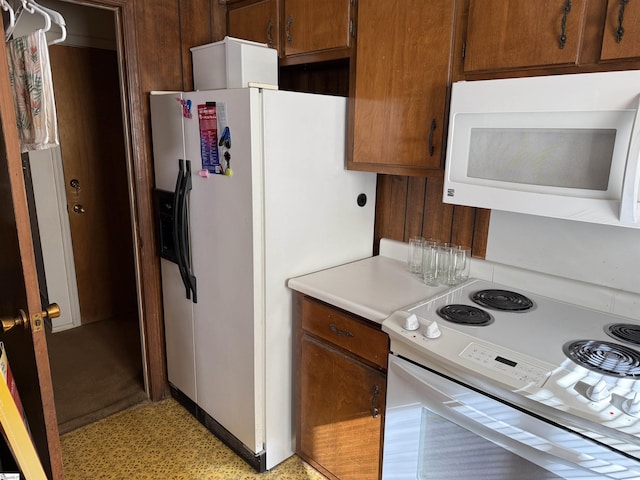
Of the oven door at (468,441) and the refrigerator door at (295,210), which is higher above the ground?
the refrigerator door at (295,210)

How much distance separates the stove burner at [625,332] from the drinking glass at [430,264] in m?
0.63

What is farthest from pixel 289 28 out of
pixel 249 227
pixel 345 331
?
pixel 345 331

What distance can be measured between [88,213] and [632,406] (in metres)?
3.47

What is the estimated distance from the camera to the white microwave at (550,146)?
1160 mm

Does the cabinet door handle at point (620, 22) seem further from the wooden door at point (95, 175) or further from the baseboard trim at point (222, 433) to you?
the wooden door at point (95, 175)

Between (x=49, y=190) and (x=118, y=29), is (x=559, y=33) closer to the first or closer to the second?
(x=118, y=29)

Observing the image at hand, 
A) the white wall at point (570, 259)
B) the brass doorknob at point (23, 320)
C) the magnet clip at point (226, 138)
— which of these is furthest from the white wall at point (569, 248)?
the brass doorknob at point (23, 320)

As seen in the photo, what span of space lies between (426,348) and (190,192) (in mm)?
1282

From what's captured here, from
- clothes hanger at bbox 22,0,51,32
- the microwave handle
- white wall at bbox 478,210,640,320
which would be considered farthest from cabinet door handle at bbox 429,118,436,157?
clothes hanger at bbox 22,0,51,32

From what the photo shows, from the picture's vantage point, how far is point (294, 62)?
6.91ft

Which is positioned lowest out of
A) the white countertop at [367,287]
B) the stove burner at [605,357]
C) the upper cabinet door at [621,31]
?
the white countertop at [367,287]

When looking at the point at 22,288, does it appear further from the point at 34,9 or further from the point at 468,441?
the point at 468,441

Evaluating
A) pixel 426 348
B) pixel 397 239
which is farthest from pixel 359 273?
pixel 426 348

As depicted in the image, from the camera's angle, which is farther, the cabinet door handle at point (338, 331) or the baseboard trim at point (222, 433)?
the baseboard trim at point (222, 433)
